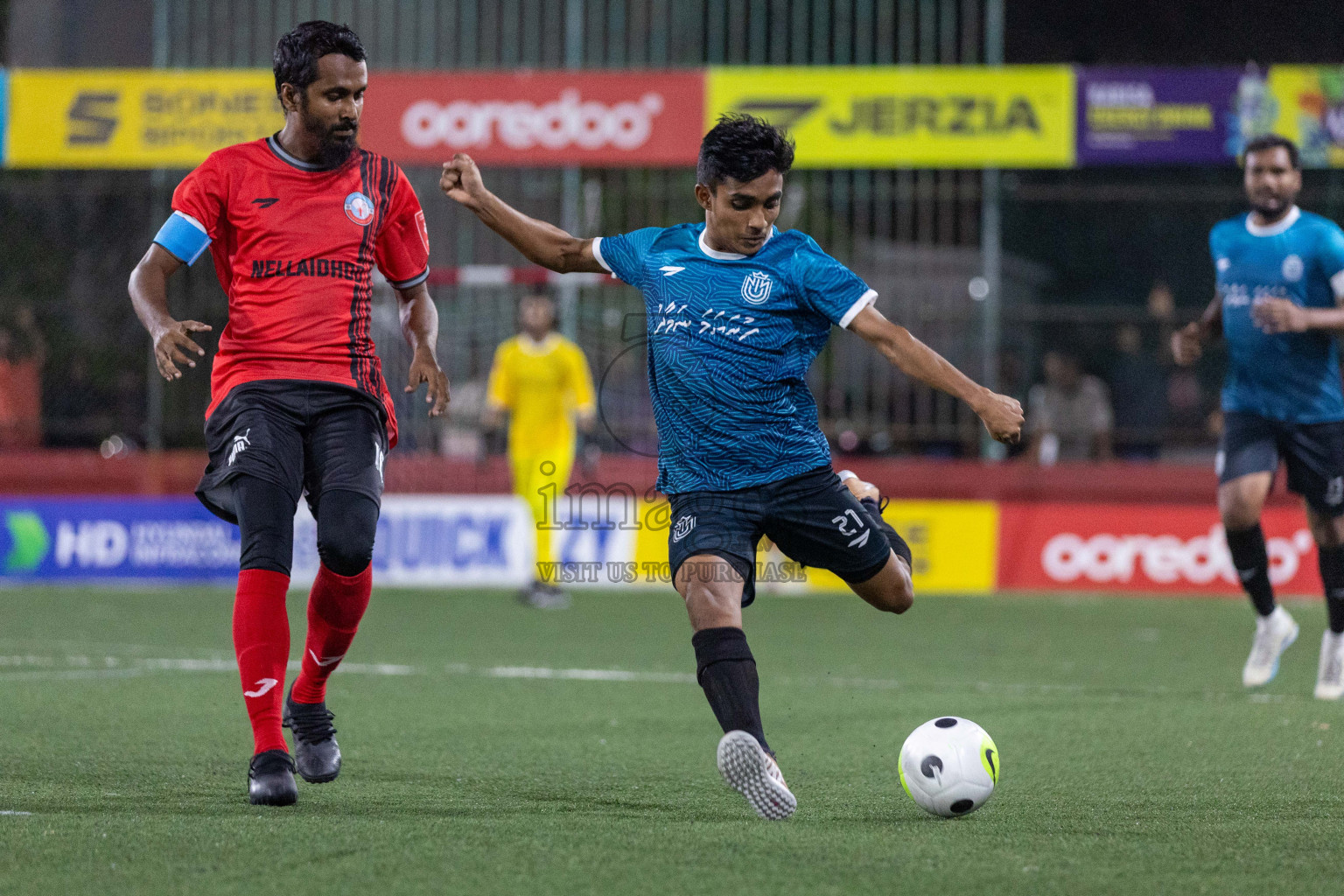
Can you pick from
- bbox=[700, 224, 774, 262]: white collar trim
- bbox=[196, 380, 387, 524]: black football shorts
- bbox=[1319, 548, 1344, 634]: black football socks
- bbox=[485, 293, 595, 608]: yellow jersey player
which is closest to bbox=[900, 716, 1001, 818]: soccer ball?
bbox=[700, 224, 774, 262]: white collar trim

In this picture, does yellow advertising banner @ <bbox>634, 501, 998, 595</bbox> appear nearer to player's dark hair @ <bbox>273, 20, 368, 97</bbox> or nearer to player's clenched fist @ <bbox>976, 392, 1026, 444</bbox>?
player's dark hair @ <bbox>273, 20, 368, 97</bbox>

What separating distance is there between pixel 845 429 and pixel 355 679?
702 cm

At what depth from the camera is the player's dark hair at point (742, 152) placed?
→ 4633 millimetres

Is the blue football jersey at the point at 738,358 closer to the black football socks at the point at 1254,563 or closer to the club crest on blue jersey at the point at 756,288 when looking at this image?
the club crest on blue jersey at the point at 756,288

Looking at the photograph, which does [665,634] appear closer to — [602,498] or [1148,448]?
[602,498]

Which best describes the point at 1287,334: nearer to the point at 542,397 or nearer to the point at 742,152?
the point at 742,152

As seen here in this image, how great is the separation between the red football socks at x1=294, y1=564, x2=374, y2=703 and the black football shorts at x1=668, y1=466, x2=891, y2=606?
3.26ft

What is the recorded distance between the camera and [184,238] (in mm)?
4961

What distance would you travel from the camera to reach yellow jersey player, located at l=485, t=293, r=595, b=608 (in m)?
12.5

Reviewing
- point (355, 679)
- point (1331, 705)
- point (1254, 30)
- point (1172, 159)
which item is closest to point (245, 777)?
point (355, 679)

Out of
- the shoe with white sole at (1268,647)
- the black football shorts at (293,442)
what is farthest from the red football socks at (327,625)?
the shoe with white sole at (1268,647)

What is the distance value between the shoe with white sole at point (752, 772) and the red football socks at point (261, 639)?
1276 mm

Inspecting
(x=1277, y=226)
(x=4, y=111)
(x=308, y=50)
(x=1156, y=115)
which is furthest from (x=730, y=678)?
(x=4, y=111)

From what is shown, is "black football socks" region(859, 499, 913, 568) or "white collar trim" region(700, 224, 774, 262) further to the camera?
"black football socks" region(859, 499, 913, 568)
